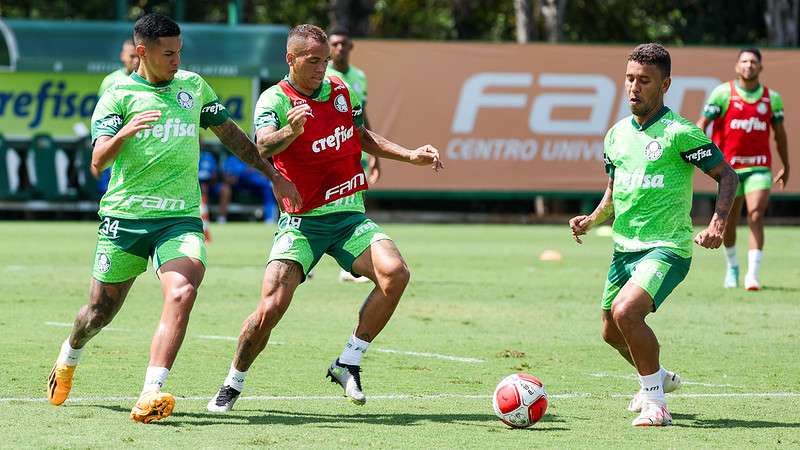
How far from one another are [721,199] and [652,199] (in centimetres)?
38

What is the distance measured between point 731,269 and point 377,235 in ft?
28.7

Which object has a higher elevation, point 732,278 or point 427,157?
point 427,157

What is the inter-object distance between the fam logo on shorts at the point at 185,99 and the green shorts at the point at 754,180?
9052 mm

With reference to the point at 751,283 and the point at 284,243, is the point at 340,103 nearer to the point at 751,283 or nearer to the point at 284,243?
the point at 284,243

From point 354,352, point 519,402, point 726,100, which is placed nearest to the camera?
point 519,402

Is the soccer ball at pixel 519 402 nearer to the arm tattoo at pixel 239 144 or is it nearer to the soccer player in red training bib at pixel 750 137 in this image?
the arm tattoo at pixel 239 144

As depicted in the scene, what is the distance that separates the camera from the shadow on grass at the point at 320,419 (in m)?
8.02

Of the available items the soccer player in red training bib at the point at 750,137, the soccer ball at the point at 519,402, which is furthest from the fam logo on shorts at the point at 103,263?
the soccer player in red training bib at the point at 750,137

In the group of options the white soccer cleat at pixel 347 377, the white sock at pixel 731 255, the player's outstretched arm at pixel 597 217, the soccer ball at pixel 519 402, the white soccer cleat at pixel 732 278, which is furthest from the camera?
the white soccer cleat at pixel 732 278

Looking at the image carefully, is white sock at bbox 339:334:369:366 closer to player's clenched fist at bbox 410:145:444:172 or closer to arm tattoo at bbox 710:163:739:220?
player's clenched fist at bbox 410:145:444:172

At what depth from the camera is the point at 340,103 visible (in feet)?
29.3

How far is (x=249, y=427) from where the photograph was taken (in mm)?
7879

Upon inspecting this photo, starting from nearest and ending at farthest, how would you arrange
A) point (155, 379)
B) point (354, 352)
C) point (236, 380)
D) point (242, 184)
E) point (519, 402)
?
point (155, 379)
point (519, 402)
point (236, 380)
point (354, 352)
point (242, 184)

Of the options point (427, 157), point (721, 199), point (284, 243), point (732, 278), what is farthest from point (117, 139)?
point (732, 278)
